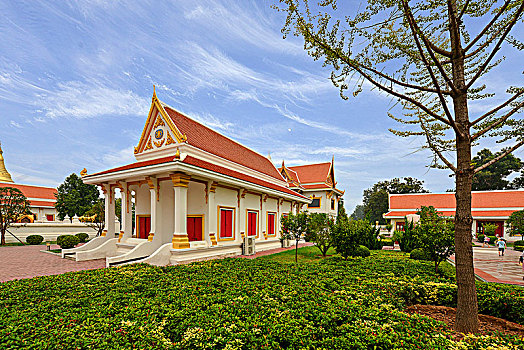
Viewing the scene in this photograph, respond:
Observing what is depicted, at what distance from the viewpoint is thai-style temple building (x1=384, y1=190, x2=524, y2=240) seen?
28.2m

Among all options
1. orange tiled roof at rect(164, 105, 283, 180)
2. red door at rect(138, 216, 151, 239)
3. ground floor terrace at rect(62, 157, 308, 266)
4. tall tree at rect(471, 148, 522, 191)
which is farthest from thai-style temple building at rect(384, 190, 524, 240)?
red door at rect(138, 216, 151, 239)

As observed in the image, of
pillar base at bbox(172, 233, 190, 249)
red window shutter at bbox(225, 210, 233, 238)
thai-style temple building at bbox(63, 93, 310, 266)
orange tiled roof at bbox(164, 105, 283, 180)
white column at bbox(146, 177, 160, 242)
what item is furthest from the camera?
orange tiled roof at bbox(164, 105, 283, 180)

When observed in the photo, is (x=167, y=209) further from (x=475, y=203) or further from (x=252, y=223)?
(x=475, y=203)

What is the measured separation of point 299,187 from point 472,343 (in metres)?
24.8

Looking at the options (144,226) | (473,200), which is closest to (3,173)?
(144,226)

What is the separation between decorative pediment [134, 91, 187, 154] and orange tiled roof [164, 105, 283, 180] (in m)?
0.45

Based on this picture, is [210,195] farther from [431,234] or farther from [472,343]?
[472,343]

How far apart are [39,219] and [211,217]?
92.0ft

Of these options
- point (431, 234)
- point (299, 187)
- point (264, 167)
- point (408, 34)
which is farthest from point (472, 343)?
point (299, 187)

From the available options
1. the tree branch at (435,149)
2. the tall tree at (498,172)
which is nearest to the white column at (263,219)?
the tree branch at (435,149)

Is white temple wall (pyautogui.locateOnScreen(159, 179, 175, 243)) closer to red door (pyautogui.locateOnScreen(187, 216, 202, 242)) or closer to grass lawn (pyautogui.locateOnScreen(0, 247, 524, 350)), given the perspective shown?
red door (pyautogui.locateOnScreen(187, 216, 202, 242))

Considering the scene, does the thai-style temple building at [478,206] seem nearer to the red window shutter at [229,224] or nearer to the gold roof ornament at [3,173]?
the red window shutter at [229,224]

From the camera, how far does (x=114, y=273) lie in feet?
25.5

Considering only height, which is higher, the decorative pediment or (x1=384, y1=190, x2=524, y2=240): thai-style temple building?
the decorative pediment
